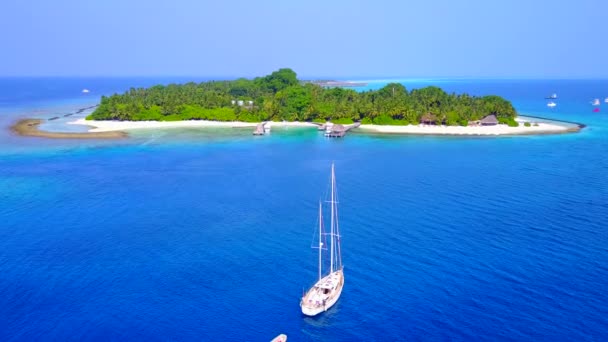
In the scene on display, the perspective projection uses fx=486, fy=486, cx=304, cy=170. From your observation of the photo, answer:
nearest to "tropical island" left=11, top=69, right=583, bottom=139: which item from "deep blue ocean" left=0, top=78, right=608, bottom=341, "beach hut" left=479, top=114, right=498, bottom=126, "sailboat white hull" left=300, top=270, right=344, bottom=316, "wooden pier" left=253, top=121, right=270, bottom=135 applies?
"beach hut" left=479, top=114, right=498, bottom=126

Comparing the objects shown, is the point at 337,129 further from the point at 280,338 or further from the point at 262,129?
the point at 280,338

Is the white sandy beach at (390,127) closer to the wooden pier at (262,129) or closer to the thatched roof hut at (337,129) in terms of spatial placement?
the wooden pier at (262,129)

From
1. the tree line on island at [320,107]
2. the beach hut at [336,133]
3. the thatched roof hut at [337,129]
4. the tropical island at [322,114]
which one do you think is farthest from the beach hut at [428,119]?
the beach hut at [336,133]

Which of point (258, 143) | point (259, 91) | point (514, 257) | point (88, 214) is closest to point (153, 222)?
point (88, 214)

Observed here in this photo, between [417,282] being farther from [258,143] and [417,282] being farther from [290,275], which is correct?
[258,143]

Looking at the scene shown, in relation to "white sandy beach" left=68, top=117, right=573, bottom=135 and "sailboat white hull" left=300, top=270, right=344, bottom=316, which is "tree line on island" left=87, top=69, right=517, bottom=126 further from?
"sailboat white hull" left=300, top=270, right=344, bottom=316
